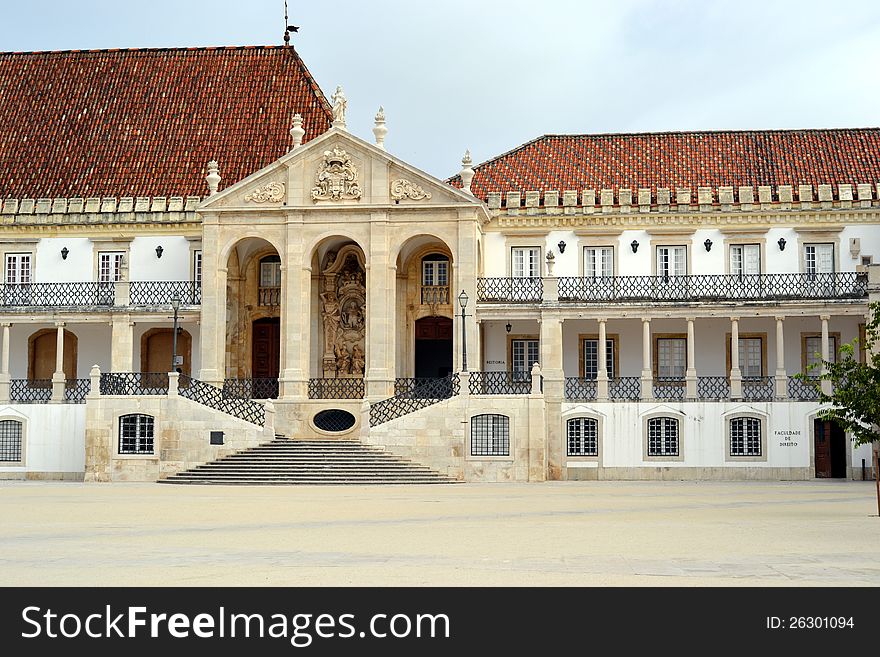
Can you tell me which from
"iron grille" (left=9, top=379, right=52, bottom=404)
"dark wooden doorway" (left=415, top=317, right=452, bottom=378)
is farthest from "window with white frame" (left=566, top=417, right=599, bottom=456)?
"iron grille" (left=9, top=379, right=52, bottom=404)

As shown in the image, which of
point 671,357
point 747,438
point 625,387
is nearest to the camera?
point 747,438

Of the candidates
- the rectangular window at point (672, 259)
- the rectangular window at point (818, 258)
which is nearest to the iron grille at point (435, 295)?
the rectangular window at point (672, 259)

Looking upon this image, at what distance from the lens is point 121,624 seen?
9.77 m

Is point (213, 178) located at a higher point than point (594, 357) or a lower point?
higher

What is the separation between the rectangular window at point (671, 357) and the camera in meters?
38.8

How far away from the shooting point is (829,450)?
36.4 meters

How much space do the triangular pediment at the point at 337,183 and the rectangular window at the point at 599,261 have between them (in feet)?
14.6

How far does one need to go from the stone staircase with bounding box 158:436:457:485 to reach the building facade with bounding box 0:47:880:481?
1.80 feet

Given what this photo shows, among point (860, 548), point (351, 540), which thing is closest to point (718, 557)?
point (860, 548)

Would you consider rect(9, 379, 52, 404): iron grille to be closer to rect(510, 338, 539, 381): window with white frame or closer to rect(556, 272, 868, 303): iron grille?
rect(510, 338, 539, 381): window with white frame

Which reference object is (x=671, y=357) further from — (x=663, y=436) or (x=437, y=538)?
(x=437, y=538)

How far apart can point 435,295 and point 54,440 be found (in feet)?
39.5

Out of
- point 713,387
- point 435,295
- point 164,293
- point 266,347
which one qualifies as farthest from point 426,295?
point 713,387

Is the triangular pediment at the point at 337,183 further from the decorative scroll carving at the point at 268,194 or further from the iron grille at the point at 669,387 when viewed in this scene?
the iron grille at the point at 669,387
